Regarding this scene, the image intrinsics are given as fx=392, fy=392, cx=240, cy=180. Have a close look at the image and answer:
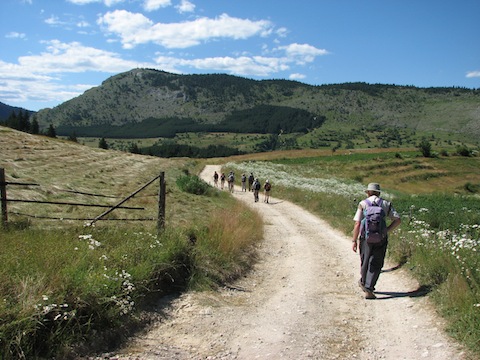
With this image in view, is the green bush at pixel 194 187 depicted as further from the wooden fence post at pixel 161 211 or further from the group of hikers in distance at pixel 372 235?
the group of hikers in distance at pixel 372 235

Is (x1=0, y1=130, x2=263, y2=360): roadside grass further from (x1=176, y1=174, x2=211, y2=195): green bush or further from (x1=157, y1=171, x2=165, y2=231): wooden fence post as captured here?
(x1=176, y1=174, x2=211, y2=195): green bush

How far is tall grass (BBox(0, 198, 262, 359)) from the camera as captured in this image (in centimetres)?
453

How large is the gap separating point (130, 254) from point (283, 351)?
322 centimetres

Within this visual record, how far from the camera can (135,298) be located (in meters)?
6.08

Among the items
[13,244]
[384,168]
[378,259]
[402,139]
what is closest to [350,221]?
[378,259]

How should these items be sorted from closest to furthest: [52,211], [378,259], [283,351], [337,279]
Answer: [283,351]
[378,259]
[337,279]
[52,211]

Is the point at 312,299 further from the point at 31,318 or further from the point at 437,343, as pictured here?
the point at 31,318

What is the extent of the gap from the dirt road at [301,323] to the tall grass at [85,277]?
534mm

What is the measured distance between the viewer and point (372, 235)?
7246 millimetres

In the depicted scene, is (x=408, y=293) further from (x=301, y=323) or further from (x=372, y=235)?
(x=301, y=323)

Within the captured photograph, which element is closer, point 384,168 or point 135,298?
point 135,298

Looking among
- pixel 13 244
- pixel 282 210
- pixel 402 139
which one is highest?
pixel 402 139

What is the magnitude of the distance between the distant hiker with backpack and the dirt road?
0.44m

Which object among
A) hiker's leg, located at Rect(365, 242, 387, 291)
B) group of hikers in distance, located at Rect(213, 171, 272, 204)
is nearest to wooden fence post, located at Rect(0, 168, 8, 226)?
hiker's leg, located at Rect(365, 242, 387, 291)
